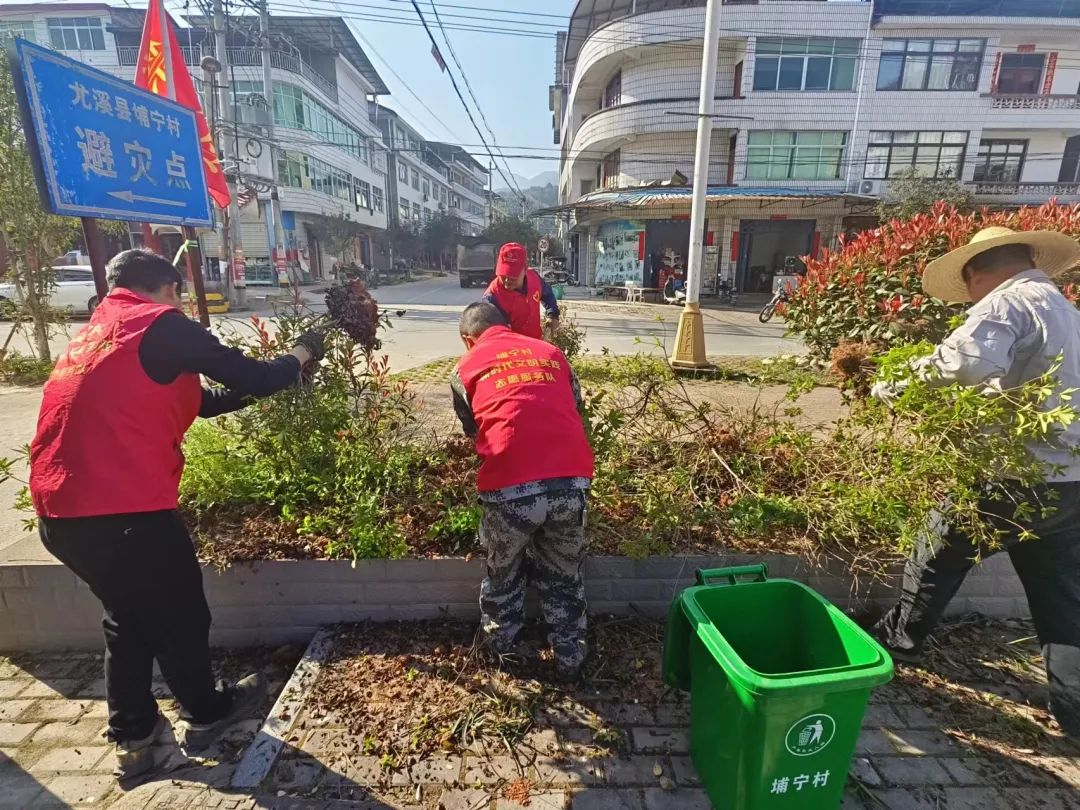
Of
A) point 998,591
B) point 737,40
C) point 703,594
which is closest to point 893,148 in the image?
point 737,40

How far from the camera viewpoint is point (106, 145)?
274cm

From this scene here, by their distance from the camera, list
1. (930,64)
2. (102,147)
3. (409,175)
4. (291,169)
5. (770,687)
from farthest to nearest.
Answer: (409,175) → (291,169) → (930,64) → (102,147) → (770,687)

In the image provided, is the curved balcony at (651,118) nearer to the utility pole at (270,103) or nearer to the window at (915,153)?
the window at (915,153)

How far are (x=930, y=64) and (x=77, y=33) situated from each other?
3741 cm

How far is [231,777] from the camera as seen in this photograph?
1.95 meters

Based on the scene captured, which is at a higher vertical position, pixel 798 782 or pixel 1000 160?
pixel 1000 160

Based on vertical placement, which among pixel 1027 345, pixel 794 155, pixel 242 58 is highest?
pixel 242 58

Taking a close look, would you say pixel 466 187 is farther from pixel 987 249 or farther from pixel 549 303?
pixel 987 249

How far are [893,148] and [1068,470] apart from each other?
23.3 metres

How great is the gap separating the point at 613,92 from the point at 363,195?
879 inches

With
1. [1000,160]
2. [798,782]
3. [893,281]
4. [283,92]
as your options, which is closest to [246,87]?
[283,92]

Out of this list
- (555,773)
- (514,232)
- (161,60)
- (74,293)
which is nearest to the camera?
(555,773)

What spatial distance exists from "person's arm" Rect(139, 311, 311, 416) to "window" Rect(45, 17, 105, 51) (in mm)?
35729

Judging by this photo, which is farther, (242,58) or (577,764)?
(242,58)
